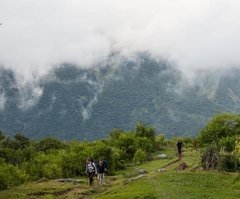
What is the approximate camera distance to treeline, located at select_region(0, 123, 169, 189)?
95.4 metres

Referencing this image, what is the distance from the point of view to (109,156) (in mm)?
109938

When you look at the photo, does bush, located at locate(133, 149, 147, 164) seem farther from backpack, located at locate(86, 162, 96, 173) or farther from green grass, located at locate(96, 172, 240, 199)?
green grass, located at locate(96, 172, 240, 199)

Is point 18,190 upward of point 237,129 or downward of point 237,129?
downward

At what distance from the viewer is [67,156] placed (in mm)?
101062

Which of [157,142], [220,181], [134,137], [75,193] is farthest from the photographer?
[157,142]

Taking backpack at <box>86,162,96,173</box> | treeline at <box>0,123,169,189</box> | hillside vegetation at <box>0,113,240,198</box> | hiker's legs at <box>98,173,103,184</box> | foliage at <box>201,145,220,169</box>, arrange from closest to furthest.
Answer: hillside vegetation at <box>0,113,240,198</box> → foliage at <box>201,145,220,169</box> → backpack at <box>86,162,96,173</box> → hiker's legs at <box>98,173,103,184</box> → treeline at <box>0,123,169,189</box>

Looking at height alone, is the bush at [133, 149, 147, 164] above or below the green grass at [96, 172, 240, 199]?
above

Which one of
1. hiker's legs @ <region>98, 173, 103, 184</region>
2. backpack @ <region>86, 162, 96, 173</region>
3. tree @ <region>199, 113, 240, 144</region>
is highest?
tree @ <region>199, 113, 240, 144</region>

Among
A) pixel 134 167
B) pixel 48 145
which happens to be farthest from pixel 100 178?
pixel 48 145

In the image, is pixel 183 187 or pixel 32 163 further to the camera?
pixel 32 163

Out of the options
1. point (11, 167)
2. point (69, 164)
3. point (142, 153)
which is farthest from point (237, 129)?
point (11, 167)

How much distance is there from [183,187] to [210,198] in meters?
5.41

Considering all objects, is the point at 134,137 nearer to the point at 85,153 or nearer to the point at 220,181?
the point at 85,153

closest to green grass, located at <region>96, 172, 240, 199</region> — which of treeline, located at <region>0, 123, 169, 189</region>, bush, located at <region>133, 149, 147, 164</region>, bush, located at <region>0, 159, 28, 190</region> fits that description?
bush, located at <region>0, 159, 28, 190</region>
